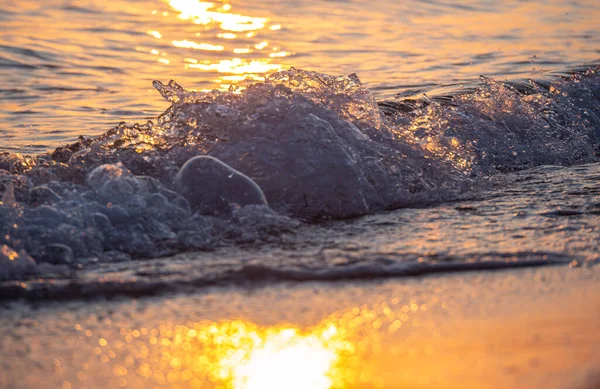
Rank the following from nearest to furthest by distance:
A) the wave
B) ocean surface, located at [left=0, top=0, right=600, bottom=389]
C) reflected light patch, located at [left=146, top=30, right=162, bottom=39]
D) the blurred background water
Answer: ocean surface, located at [left=0, top=0, right=600, bottom=389], the wave, the blurred background water, reflected light patch, located at [left=146, top=30, right=162, bottom=39]

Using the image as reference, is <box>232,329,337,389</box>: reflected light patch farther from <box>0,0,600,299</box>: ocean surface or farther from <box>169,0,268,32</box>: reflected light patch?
<box>169,0,268,32</box>: reflected light patch

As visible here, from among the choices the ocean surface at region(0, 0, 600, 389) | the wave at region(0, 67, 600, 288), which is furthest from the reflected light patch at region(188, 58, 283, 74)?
the wave at region(0, 67, 600, 288)

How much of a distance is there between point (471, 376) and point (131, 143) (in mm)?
2587

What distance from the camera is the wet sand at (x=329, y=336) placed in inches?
74.7

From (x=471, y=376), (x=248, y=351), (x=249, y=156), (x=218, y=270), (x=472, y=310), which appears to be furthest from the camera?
(x=249, y=156)

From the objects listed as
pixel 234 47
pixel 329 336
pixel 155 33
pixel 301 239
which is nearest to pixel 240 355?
pixel 329 336

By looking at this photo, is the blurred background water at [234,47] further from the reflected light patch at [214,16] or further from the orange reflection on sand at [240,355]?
the orange reflection on sand at [240,355]

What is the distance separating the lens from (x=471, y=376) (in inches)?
74.0

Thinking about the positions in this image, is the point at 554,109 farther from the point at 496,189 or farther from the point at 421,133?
the point at 496,189

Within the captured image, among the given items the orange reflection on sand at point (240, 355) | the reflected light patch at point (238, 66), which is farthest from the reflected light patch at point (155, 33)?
the orange reflection on sand at point (240, 355)

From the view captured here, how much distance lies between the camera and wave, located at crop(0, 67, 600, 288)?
2.91 m

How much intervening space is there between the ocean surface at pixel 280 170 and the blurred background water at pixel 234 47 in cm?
4

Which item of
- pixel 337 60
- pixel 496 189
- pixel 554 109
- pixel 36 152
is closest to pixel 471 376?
pixel 496 189

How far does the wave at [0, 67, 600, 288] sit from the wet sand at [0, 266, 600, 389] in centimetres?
50
